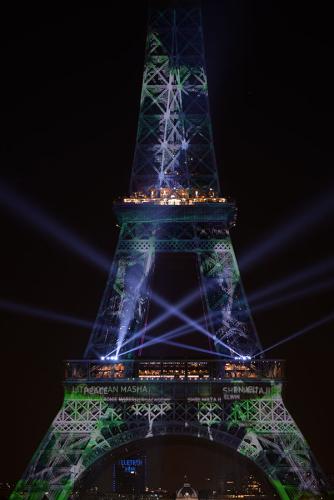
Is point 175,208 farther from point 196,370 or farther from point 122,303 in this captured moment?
point 196,370

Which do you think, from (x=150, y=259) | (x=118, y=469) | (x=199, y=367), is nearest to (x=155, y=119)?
(x=150, y=259)

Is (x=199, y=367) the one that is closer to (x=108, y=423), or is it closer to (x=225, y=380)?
(x=225, y=380)

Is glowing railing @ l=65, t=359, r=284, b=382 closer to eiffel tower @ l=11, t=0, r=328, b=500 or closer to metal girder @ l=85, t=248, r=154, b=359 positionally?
eiffel tower @ l=11, t=0, r=328, b=500

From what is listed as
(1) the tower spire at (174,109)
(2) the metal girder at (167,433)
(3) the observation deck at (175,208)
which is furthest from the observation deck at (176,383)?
(1) the tower spire at (174,109)

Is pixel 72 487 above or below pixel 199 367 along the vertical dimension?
below

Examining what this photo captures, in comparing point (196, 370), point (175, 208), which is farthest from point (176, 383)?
point (175, 208)

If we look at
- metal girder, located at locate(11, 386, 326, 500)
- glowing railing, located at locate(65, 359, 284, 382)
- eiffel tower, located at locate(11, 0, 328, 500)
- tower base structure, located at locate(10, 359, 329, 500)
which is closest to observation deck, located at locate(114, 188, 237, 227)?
eiffel tower, located at locate(11, 0, 328, 500)
